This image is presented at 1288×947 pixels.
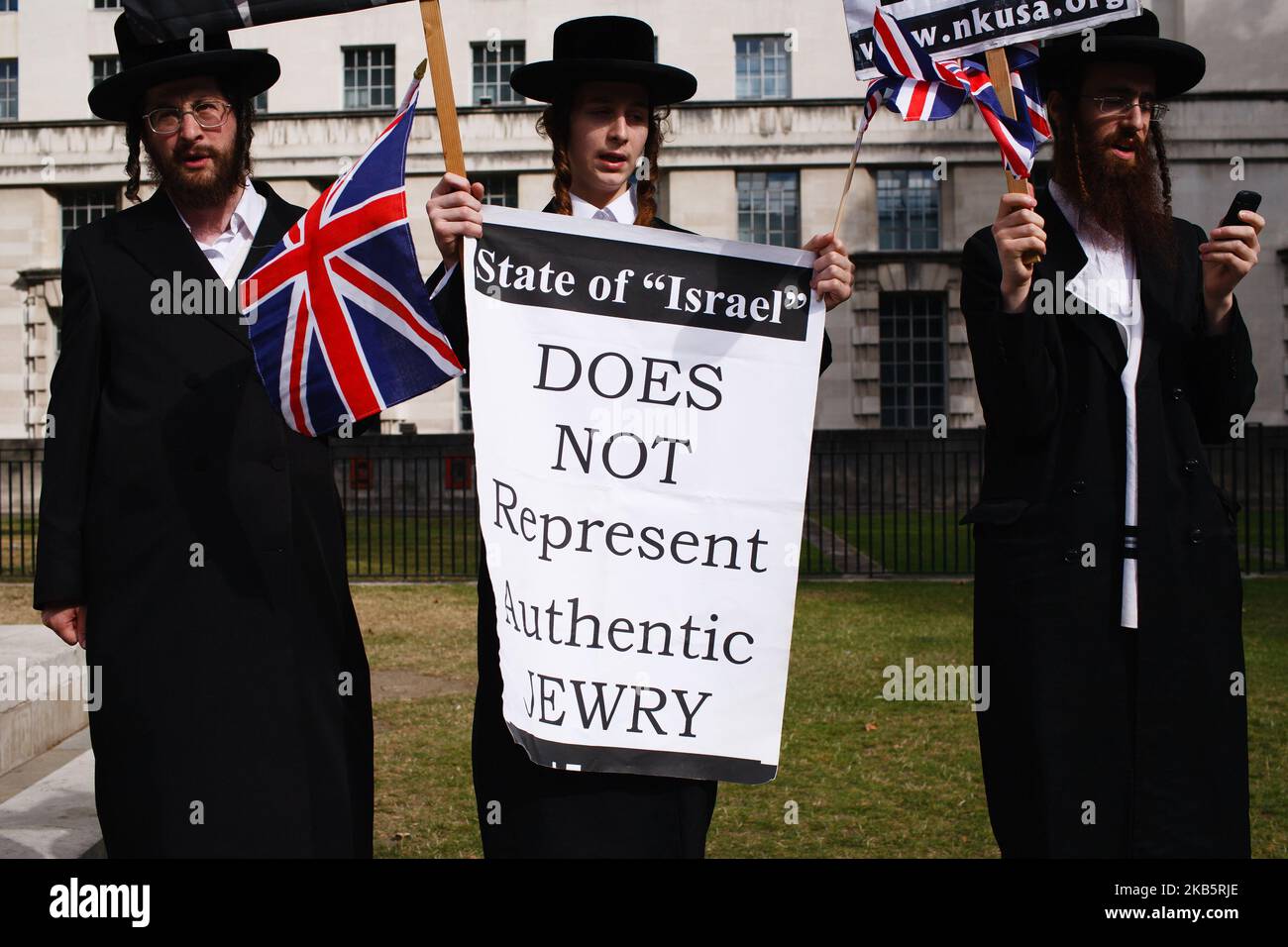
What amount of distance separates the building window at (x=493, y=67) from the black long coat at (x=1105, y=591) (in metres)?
31.3

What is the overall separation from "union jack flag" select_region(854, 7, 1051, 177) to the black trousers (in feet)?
5.33

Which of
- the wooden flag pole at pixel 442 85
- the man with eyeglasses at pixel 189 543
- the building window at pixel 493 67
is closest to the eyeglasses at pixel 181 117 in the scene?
the man with eyeglasses at pixel 189 543

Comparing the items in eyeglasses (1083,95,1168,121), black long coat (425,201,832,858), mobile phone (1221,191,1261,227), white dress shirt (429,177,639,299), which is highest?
eyeglasses (1083,95,1168,121)

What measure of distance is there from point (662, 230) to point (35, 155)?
34.3m

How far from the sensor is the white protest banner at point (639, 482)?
348 cm

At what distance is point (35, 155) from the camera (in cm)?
3375

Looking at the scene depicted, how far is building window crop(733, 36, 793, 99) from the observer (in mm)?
32844

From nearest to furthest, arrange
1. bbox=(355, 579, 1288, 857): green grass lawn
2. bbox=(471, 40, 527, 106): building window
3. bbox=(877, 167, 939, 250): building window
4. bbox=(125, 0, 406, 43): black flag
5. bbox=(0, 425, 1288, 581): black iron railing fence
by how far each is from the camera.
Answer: bbox=(125, 0, 406, 43): black flag < bbox=(355, 579, 1288, 857): green grass lawn < bbox=(0, 425, 1288, 581): black iron railing fence < bbox=(877, 167, 939, 250): building window < bbox=(471, 40, 527, 106): building window

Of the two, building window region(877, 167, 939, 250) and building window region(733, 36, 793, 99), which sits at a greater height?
building window region(733, 36, 793, 99)

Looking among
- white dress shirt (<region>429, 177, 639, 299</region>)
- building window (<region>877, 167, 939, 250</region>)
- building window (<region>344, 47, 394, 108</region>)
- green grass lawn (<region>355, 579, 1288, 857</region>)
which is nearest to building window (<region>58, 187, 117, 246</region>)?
building window (<region>344, 47, 394, 108</region>)

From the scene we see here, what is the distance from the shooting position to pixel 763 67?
33.1 meters

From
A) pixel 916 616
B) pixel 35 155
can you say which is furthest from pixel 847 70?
pixel 916 616

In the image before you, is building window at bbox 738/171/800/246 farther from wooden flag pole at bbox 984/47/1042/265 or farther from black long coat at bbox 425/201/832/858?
black long coat at bbox 425/201/832/858
